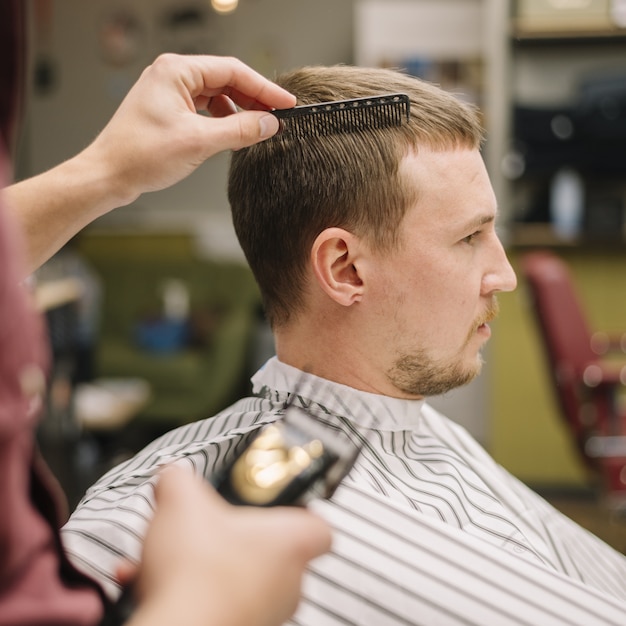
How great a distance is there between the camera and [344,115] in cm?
117

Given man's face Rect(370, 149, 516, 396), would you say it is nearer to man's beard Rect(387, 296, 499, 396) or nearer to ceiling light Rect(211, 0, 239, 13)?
man's beard Rect(387, 296, 499, 396)

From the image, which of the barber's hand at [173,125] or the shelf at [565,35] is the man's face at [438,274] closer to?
the barber's hand at [173,125]

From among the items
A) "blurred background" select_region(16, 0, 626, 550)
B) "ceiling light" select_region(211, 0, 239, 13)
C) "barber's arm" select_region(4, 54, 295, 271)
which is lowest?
"blurred background" select_region(16, 0, 626, 550)

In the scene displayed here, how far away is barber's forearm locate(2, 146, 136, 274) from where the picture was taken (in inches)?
42.9

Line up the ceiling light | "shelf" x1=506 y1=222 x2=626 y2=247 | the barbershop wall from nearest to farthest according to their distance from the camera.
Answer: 1. the ceiling light
2. "shelf" x1=506 y1=222 x2=626 y2=247
3. the barbershop wall

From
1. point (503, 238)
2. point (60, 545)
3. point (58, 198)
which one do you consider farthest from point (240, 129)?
point (503, 238)

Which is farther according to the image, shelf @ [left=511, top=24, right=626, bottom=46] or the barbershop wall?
the barbershop wall

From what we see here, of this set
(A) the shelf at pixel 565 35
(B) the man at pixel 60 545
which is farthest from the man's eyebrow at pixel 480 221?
(A) the shelf at pixel 565 35

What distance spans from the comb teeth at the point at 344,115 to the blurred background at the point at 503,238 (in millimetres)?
1754

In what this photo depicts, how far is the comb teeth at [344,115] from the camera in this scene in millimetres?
1148

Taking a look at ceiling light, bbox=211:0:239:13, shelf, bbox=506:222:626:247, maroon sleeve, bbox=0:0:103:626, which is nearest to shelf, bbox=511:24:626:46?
shelf, bbox=506:222:626:247

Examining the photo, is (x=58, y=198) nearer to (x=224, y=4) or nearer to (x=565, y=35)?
(x=224, y=4)

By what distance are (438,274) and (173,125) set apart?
1.42ft

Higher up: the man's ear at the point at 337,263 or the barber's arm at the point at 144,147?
the barber's arm at the point at 144,147
